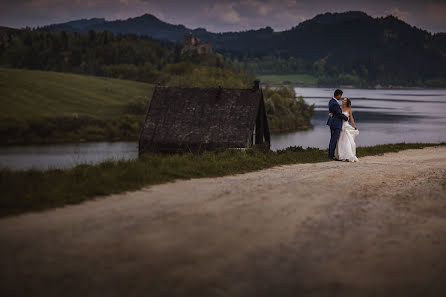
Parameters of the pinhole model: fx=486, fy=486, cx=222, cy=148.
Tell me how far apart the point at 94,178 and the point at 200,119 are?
70.1 feet

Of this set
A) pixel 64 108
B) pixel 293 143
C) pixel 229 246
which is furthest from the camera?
pixel 64 108

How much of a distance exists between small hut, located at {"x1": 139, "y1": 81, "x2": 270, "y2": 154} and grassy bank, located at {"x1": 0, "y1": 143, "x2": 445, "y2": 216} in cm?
1433

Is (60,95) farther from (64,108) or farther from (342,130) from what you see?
(342,130)

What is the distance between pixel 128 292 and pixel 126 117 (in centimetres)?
9179

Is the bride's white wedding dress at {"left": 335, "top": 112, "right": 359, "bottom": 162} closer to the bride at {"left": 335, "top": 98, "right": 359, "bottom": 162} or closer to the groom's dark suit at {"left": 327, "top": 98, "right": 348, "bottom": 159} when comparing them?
the bride at {"left": 335, "top": 98, "right": 359, "bottom": 162}

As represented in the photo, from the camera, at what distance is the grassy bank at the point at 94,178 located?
25.8 ft

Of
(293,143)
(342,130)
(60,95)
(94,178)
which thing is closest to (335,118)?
(342,130)

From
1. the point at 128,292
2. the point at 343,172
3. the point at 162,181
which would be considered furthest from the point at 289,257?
the point at 343,172

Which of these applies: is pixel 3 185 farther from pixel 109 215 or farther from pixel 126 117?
pixel 126 117

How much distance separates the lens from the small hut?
29.7 metres

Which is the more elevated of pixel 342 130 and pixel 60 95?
pixel 60 95

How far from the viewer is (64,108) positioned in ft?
331

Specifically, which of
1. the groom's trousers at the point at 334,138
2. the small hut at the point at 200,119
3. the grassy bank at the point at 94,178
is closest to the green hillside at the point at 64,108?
the small hut at the point at 200,119

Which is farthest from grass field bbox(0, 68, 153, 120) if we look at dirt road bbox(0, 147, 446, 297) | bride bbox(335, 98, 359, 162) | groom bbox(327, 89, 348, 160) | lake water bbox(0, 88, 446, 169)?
dirt road bbox(0, 147, 446, 297)
